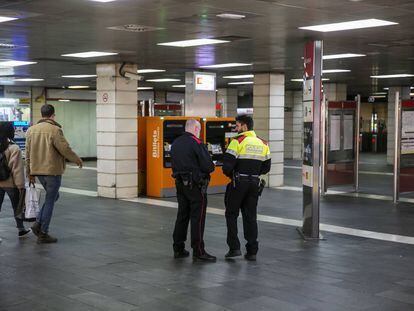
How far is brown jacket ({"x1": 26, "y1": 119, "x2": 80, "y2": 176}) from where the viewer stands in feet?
25.9

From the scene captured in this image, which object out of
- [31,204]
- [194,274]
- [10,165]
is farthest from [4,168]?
[194,274]

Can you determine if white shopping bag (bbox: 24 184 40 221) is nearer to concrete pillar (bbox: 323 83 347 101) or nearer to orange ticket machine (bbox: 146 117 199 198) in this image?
orange ticket machine (bbox: 146 117 199 198)

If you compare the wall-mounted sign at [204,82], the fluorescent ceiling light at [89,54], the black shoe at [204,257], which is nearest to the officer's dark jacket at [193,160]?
the black shoe at [204,257]

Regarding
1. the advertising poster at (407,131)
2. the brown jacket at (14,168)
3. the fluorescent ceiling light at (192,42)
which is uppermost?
the fluorescent ceiling light at (192,42)

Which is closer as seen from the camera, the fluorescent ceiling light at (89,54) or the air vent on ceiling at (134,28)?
the air vent on ceiling at (134,28)

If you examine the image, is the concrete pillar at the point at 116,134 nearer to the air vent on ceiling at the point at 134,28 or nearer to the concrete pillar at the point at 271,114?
the concrete pillar at the point at 271,114

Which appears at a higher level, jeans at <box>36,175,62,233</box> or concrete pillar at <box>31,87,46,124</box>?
concrete pillar at <box>31,87,46,124</box>

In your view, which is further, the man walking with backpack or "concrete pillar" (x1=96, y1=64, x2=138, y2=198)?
"concrete pillar" (x1=96, y1=64, x2=138, y2=198)

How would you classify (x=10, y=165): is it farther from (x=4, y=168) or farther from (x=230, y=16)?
(x=230, y=16)

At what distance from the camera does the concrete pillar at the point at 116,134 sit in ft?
42.8

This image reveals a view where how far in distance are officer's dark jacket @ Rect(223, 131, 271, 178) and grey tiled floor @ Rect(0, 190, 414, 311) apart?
1070 mm

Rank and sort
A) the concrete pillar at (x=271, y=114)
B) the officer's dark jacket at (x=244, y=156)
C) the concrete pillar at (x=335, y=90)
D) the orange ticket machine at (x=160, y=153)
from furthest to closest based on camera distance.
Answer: the concrete pillar at (x=335, y=90)
the concrete pillar at (x=271, y=114)
the orange ticket machine at (x=160, y=153)
the officer's dark jacket at (x=244, y=156)

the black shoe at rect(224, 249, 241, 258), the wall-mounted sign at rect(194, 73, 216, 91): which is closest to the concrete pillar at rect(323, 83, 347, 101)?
the wall-mounted sign at rect(194, 73, 216, 91)

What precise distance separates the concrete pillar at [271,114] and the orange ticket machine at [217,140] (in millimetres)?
1320
